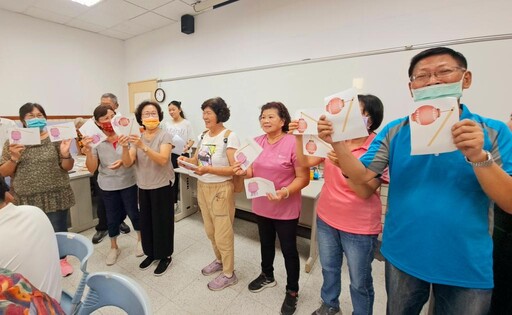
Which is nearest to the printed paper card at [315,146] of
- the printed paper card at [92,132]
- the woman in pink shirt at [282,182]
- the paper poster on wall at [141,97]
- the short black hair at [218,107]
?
the woman in pink shirt at [282,182]

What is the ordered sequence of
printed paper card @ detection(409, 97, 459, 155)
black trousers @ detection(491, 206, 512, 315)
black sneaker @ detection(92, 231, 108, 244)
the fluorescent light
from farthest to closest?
1. the fluorescent light
2. black sneaker @ detection(92, 231, 108, 244)
3. black trousers @ detection(491, 206, 512, 315)
4. printed paper card @ detection(409, 97, 459, 155)

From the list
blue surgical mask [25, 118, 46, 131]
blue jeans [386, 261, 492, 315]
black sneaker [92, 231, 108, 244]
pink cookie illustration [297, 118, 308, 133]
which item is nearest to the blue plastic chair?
blue surgical mask [25, 118, 46, 131]

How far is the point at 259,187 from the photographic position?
1573 millimetres

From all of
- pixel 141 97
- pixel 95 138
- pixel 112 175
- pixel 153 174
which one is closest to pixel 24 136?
pixel 95 138

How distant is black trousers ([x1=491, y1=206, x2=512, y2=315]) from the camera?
107 cm

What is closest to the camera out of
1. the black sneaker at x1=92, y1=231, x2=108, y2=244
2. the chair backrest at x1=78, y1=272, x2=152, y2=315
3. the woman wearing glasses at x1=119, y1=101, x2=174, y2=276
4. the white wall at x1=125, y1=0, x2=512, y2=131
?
the chair backrest at x1=78, y1=272, x2=152, y2=315

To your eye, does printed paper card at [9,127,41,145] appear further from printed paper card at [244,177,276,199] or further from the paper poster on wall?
the paper poster on wall

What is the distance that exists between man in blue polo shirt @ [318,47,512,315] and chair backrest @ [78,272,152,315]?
3.25 feet

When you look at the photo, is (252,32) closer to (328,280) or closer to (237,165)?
(237,165)

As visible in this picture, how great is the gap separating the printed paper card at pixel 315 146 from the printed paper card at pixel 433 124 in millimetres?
529

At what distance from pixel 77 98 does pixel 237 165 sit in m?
4.37

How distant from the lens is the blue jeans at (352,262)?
1.27 metres

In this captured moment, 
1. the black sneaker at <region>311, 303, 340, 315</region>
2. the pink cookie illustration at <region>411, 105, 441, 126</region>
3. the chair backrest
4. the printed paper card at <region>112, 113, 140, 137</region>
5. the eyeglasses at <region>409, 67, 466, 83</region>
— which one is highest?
the eyeglasses at <region>409, 67, 466, 83</region>

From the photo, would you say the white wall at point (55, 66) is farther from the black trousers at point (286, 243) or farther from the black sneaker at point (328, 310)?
the black sneaker at point (328, 310)
